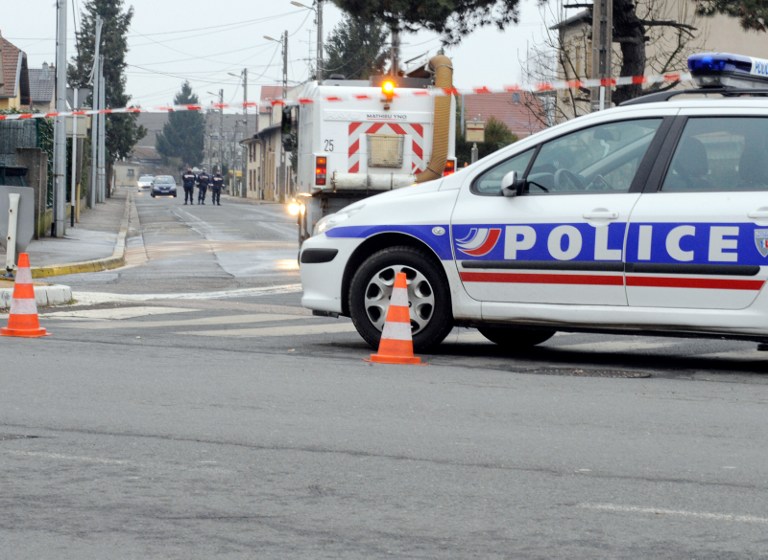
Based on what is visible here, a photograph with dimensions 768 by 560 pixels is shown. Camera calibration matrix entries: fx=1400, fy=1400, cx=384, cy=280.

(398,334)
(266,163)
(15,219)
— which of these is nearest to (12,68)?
(266,163)

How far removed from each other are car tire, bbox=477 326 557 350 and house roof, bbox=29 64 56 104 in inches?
2860

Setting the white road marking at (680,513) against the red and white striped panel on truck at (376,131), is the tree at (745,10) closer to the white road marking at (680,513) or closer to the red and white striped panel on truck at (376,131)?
the red and white striped panel on truck at (376,131)

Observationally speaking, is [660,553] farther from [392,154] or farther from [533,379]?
[392,154]

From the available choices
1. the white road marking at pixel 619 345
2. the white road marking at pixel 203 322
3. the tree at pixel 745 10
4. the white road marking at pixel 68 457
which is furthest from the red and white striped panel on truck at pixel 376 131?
the white road marking at pixel 68 457

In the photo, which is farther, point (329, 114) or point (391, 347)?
point (329, 114)

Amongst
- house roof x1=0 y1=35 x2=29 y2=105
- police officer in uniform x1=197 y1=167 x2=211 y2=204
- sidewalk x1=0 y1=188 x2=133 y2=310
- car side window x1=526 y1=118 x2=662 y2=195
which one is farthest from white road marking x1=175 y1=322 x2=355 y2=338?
police officer in uniform x1=197 y1=167 x2=211 y2=204

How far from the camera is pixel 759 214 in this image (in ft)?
28.1

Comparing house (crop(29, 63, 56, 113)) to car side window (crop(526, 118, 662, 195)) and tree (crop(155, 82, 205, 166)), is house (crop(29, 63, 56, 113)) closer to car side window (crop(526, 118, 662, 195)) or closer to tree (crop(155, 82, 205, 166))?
car side window (crop(526, 118, 662, 195))

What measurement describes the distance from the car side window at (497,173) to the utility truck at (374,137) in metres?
10.4

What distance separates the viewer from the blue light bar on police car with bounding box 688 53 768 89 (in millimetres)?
9266

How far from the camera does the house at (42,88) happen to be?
267 feet

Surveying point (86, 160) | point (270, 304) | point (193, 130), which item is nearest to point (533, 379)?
point (270, 304)

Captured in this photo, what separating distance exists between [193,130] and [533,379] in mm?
181766

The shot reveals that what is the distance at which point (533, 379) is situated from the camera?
28.2ft
